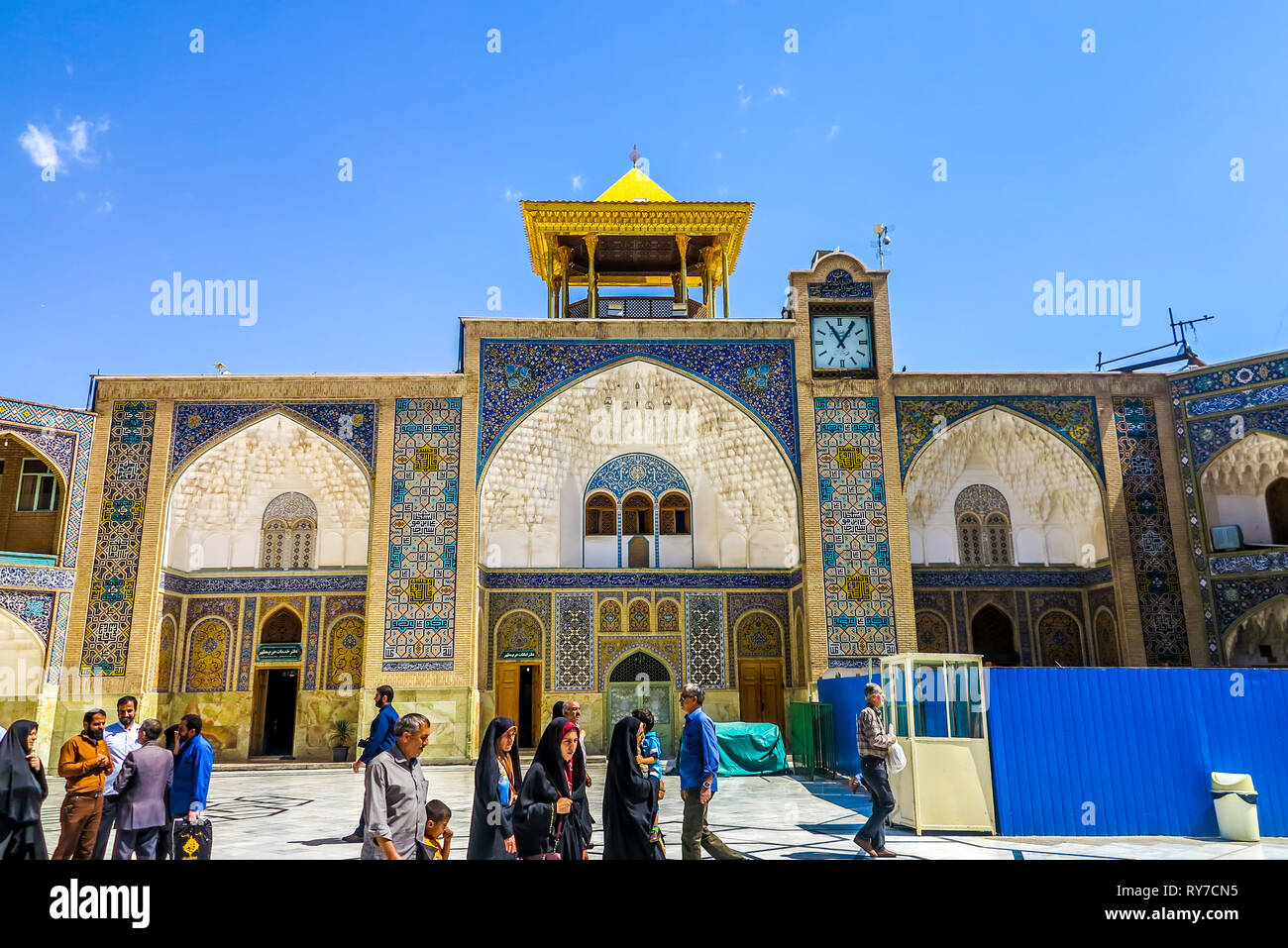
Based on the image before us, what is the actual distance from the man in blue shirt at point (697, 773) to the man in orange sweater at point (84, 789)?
301 cm

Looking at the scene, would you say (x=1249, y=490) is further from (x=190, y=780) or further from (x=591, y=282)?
(x=190, y=780)

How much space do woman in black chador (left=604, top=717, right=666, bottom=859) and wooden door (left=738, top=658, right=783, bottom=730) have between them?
10589 mm

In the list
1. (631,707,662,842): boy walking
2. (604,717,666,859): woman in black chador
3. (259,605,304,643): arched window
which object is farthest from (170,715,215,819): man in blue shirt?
(259,605,304,643): arched window

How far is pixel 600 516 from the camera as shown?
1600cm

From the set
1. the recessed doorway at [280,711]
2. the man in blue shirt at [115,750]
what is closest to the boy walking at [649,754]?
the man in blue shirt at [115,750]

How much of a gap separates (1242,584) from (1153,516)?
4.78 feet

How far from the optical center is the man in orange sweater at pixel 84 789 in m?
4.88

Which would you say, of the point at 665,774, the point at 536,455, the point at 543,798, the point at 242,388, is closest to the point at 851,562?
the point at 665,774

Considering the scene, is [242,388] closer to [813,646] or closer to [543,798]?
[813,646]

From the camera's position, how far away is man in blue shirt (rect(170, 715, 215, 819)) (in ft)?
16.0

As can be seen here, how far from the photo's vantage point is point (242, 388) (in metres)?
14.6

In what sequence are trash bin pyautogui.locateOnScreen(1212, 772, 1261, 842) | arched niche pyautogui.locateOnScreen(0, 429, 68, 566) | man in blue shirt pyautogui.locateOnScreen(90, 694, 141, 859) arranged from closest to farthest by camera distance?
1. man in blue shirt pyautogui.locateOnScreen(90, 694, 141, 859)
2. trash bin pyautogui.locateOnScreen(1212, 772, 1261, 842)
3. arched niche pyautogui.locateOnScreen(0, 429, 68, 566)

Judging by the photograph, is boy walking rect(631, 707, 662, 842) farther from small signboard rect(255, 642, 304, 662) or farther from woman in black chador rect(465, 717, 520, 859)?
small signboard rect(255, 642, 304, 662)
